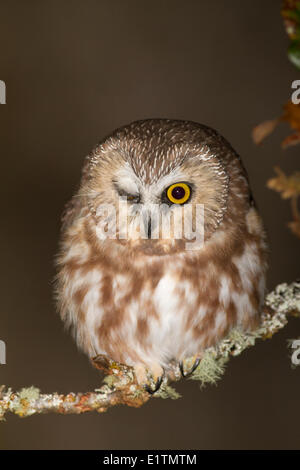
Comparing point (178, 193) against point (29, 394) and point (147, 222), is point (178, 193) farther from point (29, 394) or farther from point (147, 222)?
point (29, 394)

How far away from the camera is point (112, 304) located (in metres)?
1.82

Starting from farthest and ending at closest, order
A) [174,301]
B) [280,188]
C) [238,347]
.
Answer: [174,301]
[238,347]
[280,188]

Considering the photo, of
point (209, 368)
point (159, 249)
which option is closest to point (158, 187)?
point (159, 249)

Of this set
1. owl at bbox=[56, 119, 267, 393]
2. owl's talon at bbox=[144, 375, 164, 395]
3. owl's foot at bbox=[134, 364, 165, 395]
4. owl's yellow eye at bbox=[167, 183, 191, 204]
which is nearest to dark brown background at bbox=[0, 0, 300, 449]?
owl at bbox=[56, 119, 267, 393]

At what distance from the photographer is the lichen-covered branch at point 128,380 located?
4.92 feet

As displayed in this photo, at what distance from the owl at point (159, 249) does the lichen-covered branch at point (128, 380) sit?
10 centimetres

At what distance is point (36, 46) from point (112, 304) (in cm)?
140

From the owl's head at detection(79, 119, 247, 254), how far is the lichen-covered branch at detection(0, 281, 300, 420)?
0.30m

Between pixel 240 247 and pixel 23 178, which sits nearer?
pixel 240 247

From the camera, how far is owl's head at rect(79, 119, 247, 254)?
1523 millimetres

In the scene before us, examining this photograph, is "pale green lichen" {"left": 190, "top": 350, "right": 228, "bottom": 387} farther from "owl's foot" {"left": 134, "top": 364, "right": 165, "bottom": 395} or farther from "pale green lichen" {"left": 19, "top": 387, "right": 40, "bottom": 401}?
"pale green lichen" {"left": 19, "top": 387, "right": 40, "bottom": 401}

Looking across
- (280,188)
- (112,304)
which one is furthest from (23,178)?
(280,188)

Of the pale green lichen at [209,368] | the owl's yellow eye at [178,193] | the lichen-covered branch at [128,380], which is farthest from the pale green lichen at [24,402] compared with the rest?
the owl's yellow eye at [178,193]

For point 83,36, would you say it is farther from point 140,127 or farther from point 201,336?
point 201,336
